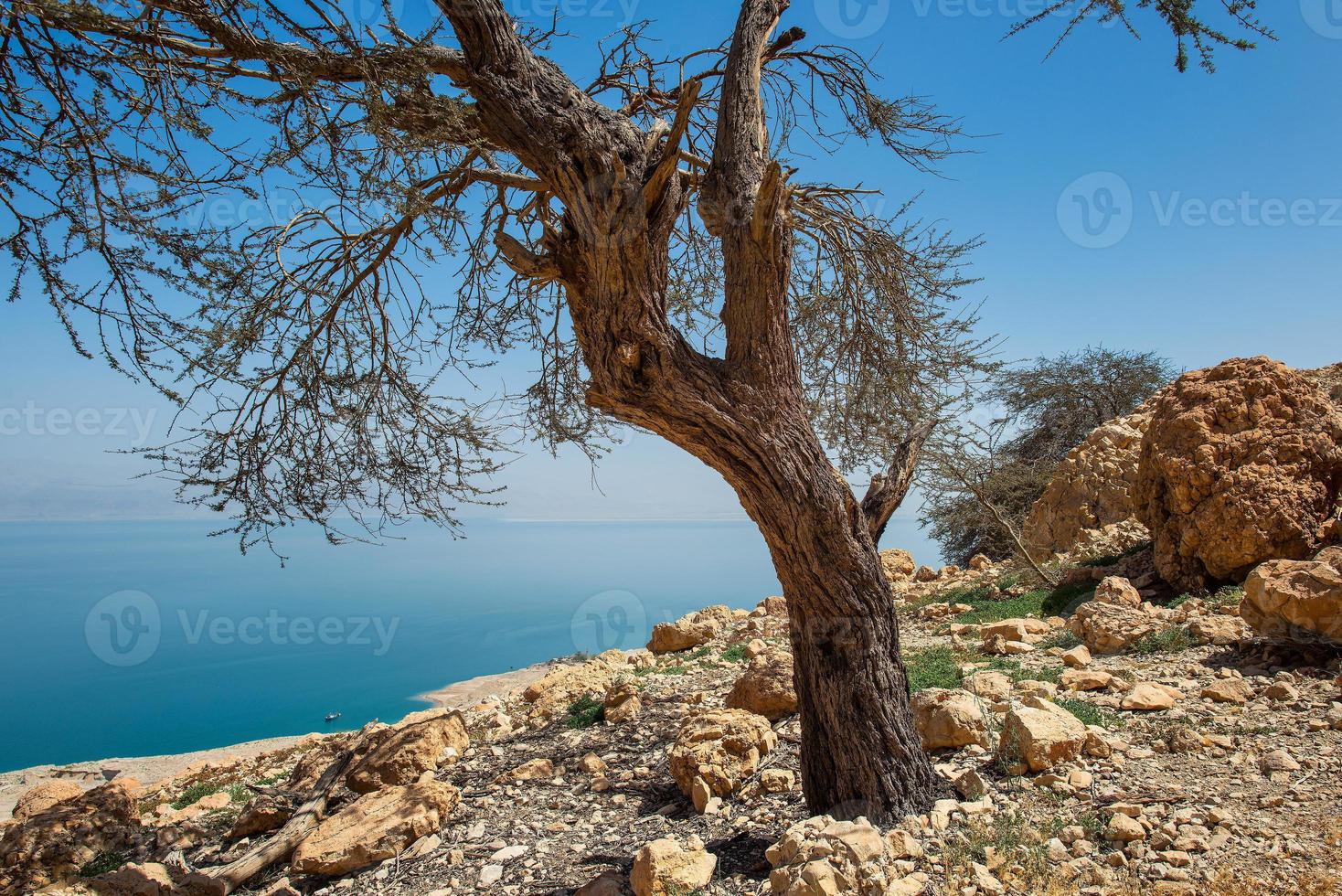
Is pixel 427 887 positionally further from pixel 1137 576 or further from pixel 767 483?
pixel 1137 576

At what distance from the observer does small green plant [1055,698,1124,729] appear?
4.51 m

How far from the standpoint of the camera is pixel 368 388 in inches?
242

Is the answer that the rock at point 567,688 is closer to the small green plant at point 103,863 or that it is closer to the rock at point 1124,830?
the small green plant at point 103,863

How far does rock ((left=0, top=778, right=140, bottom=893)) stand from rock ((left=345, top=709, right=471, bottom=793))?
1.56 meters

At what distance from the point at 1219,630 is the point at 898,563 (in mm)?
8381

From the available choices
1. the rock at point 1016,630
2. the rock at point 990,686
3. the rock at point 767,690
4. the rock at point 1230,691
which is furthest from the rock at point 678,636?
the rock at point 1230,691

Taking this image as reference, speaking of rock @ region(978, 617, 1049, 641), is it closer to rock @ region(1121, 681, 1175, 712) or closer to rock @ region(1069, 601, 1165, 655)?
rock @ region(1069, 601, 1165, 655)

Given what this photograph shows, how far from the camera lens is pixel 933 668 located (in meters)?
6.36

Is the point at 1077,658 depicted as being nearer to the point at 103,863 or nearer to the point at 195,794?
the point at 103,863

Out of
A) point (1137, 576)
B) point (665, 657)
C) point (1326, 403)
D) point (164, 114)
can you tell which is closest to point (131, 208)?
point (164, 114)

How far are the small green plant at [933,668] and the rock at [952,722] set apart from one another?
528mm

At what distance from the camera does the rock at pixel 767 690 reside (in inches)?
218

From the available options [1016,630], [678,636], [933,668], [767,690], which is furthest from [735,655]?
[1016,630]

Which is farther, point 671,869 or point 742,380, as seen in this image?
point 742,380
